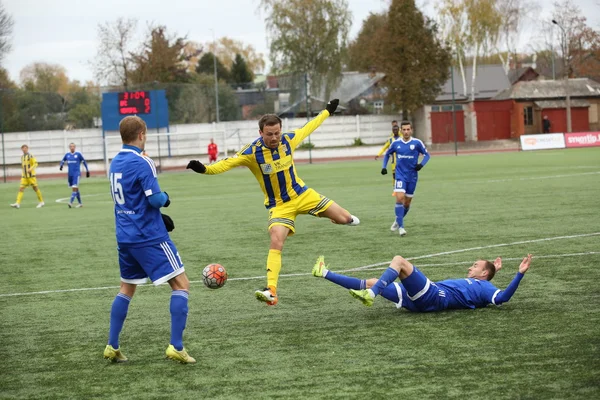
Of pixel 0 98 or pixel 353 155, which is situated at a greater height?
pixel 0 98

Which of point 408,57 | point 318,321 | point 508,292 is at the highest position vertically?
point 408,57

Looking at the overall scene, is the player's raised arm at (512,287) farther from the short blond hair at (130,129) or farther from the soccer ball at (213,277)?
the short blond hair at (130,129)

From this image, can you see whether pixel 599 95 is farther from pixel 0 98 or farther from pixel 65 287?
pixel 65 287

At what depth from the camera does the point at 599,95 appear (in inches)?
2849

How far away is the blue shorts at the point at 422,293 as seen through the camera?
7551 mm

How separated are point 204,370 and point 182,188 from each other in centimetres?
2658

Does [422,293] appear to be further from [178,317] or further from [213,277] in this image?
[178,317]

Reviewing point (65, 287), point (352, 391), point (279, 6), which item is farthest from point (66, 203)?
point (279, 6)

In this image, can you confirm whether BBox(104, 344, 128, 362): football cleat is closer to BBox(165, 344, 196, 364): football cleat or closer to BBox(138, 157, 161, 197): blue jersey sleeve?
BBox(165, 344, 196, 364): football cleat

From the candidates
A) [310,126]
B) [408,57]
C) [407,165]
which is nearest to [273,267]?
[310,126]

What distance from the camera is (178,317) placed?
6508mm

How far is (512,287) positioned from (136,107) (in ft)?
124

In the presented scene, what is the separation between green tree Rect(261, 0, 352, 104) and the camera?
7075 cm

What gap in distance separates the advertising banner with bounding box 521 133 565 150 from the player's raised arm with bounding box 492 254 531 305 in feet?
148
